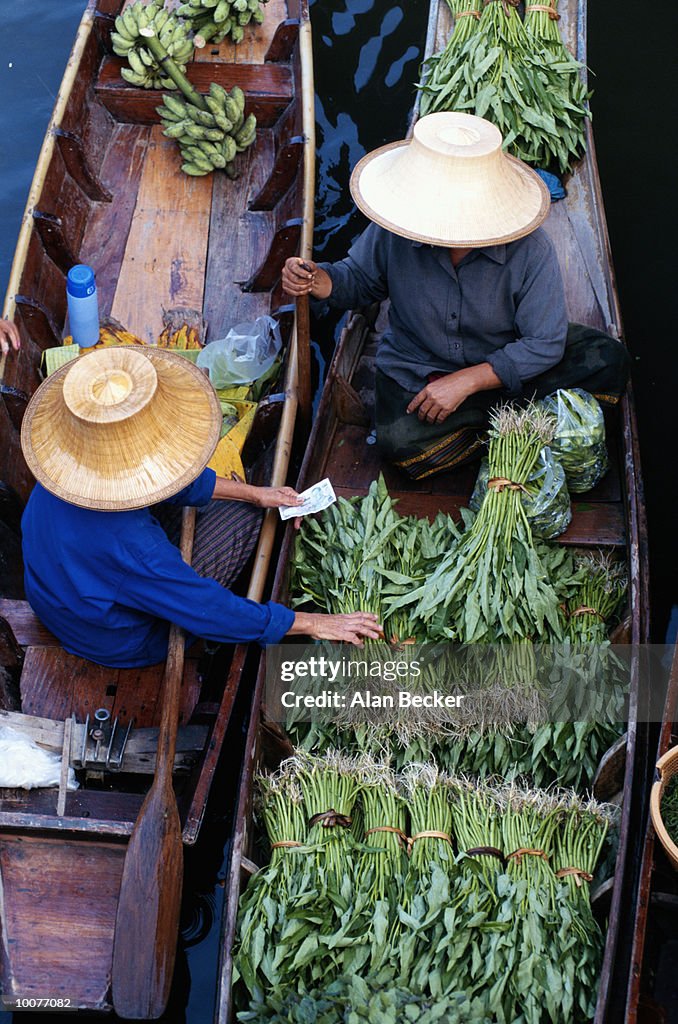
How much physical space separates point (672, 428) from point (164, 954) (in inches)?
159

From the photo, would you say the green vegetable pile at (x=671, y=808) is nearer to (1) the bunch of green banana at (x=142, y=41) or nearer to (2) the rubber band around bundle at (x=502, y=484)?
(2) the rubber band around bundle at (x=502, y=484)

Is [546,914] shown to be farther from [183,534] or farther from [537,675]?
[183,534]

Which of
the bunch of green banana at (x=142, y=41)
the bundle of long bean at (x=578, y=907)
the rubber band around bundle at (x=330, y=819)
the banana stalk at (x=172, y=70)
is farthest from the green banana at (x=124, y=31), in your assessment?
the bundle of long bean at (x=578, y=907)

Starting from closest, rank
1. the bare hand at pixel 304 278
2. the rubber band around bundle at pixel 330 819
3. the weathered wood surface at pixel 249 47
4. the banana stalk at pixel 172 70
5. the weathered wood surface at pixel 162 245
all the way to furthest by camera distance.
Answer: the rubber band around bundle at pixel 330 819 < the bare hand at pixel 304 278 < the weathered wood surface at pixel 162 245 < the banana stalk at pixel 172 70 < the weathered wood surface at pixel 249 47

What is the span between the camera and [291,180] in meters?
5.54

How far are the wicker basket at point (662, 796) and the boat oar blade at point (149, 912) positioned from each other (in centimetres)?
150

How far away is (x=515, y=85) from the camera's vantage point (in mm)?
5617

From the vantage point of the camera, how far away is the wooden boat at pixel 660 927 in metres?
3.32

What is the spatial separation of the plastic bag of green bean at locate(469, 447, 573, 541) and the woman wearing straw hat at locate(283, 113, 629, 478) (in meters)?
0.34

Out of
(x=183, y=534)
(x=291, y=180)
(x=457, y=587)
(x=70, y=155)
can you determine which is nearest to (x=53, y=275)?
(x=70, y=155)

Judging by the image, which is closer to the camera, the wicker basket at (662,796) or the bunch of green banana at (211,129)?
the wicker basket at (662,796)

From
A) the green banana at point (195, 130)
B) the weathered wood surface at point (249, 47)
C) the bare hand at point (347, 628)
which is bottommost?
the bare hand at point (347, 628)

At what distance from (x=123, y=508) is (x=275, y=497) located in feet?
3.28

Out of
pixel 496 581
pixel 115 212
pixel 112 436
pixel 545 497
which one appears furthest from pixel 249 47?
pixel 496 581
